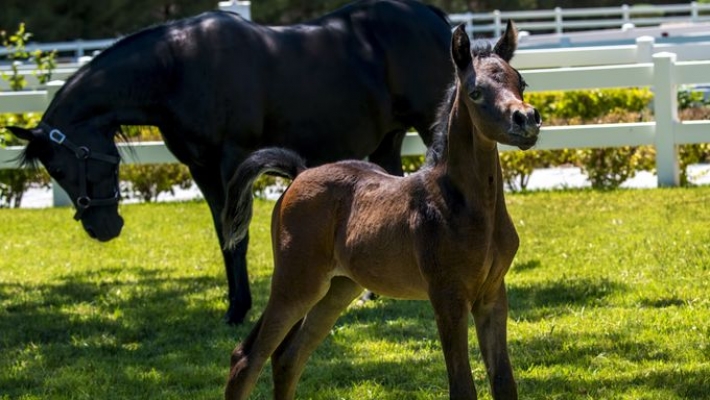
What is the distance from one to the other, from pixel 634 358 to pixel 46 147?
12.5 ft

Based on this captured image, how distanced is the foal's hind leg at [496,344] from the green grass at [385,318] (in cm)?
111

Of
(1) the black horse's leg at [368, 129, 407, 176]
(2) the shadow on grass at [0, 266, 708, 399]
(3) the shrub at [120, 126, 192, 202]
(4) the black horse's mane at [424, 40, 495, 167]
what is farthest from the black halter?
(3) the shrub at [120, 126, 192, 202]

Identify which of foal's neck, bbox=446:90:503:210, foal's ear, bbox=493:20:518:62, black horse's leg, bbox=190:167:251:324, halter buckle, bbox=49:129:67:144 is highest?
foal's ear, bbox=493:20:518:62

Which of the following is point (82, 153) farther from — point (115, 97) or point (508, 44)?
point (508, 44)

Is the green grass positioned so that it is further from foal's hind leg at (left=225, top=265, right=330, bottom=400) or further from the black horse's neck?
the black horse's neck

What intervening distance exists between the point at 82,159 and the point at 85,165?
52 mm

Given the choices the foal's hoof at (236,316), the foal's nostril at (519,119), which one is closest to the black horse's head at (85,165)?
the foal's hoof at (236,316)

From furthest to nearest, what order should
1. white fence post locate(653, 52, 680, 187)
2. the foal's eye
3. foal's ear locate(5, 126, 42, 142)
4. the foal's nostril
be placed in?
white fence post locate(653, 52, 680, 187) → foal's ear locate(5, 126, 42, 142) → the foal's eye → the foal's nostril

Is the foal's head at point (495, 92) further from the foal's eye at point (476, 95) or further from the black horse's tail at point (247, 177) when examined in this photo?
the black horse's tail at point (247, 177)

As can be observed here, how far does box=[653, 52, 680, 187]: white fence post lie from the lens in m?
12.9

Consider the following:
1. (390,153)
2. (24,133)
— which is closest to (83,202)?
(24,133)

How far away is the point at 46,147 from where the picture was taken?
8008mm

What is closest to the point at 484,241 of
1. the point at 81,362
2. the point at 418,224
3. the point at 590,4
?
the point at 418,224

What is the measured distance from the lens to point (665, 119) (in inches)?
508
